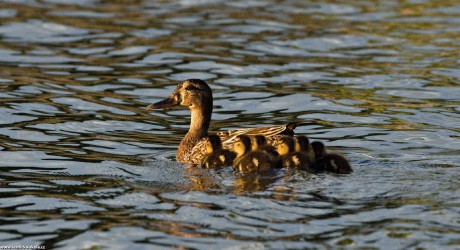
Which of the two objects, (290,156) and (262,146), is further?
(262,146)

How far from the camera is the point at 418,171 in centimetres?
1021

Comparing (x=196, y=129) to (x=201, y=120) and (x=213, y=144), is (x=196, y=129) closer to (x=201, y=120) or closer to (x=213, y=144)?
(x=201, y=120)

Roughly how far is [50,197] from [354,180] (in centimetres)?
283

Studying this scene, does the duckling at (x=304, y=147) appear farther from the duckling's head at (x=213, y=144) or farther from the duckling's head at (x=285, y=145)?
the duckling's head at (x=213, y=144)

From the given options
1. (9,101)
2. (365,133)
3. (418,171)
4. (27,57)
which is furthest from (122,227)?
(27,57)

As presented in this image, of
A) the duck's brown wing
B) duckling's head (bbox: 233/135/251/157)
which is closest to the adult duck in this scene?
the duck's brown wing

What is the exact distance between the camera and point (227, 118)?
14188mm

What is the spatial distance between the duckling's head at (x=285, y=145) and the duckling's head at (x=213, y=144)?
80 centimetres

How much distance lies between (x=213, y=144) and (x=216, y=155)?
241mm

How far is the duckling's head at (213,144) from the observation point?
11.1 metres

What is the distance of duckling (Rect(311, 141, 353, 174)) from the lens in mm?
10102

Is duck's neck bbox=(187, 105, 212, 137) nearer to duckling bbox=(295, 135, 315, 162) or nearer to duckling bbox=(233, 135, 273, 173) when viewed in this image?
duckling bbox=(233, 135, 273, 173)

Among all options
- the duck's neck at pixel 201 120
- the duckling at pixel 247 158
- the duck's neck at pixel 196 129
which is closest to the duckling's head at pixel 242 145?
the duckling at pixel 247 158

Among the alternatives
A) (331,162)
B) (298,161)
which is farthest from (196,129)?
(331,162)
